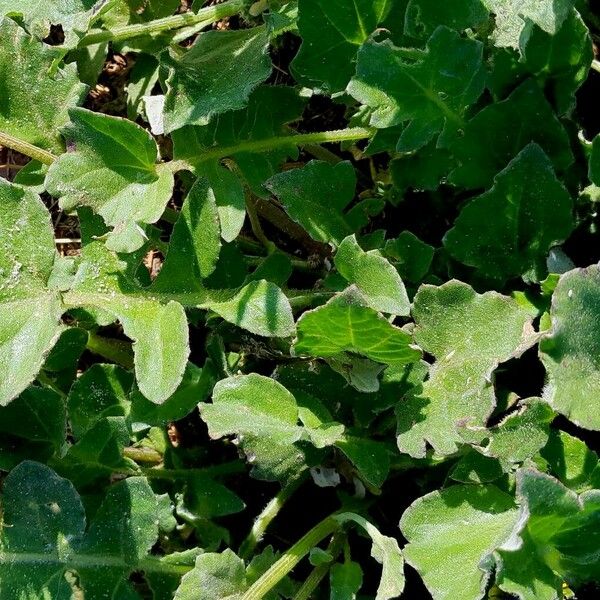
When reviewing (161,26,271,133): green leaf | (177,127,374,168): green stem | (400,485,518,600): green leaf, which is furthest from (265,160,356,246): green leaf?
(400,485,518,600): green leaf

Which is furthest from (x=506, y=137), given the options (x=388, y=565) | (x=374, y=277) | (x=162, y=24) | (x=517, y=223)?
(x=388, y=565)

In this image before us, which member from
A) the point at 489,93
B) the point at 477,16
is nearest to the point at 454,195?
the point at 489,93

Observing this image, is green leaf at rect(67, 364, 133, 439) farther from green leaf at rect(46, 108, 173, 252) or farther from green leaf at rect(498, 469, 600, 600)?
green leaf at rect(498, 469, 600, 600)

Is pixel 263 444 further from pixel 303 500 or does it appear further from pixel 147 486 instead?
pixel 303 500

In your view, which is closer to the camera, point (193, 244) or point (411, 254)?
point (193, 244)

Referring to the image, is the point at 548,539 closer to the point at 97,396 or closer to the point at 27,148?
the point at 97,396
